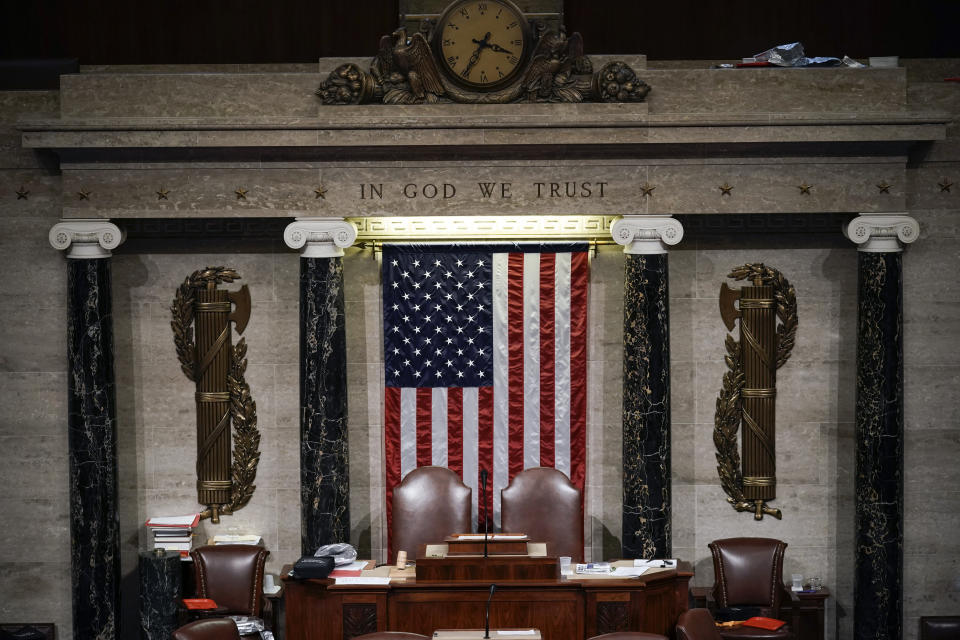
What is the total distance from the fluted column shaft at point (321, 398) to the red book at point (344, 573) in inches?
27.4

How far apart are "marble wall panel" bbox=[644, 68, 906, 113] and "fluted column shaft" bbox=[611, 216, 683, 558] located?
1.43m

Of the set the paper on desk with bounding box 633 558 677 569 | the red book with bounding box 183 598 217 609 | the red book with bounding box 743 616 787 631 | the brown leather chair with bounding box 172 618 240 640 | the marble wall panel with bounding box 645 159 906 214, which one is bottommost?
the red book with bounding box 743 616 787 631

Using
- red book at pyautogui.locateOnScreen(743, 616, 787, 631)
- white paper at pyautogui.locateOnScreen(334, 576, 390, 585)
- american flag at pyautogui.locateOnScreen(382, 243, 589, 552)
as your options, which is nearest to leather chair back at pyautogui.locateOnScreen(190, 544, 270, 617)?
white paper at pyautogui.locateOnScreen(334, 576, 390, 585)

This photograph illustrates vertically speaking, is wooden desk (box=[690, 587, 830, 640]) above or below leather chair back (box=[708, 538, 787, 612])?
below

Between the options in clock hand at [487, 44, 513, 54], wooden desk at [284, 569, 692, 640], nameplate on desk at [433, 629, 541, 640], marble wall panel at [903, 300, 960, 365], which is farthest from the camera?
marble wall panel at [903, 300, 960, 365]

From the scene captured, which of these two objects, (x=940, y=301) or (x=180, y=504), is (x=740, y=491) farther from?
(x=180, y=504)

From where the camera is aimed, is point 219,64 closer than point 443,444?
No

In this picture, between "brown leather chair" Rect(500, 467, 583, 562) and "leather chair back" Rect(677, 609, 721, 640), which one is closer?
"leather chair back" Rect(677, 609, 721, 640)

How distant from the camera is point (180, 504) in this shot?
12336mm

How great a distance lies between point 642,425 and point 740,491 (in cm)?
158

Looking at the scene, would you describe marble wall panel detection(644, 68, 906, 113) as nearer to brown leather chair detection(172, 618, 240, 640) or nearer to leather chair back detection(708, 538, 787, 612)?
leather chair back detection(708, 538, 787, 612)

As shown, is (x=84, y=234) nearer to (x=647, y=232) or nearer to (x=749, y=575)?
(x=647, y=232)

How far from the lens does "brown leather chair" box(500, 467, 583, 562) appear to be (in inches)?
456

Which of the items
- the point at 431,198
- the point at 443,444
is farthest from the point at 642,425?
the point at 431,198
